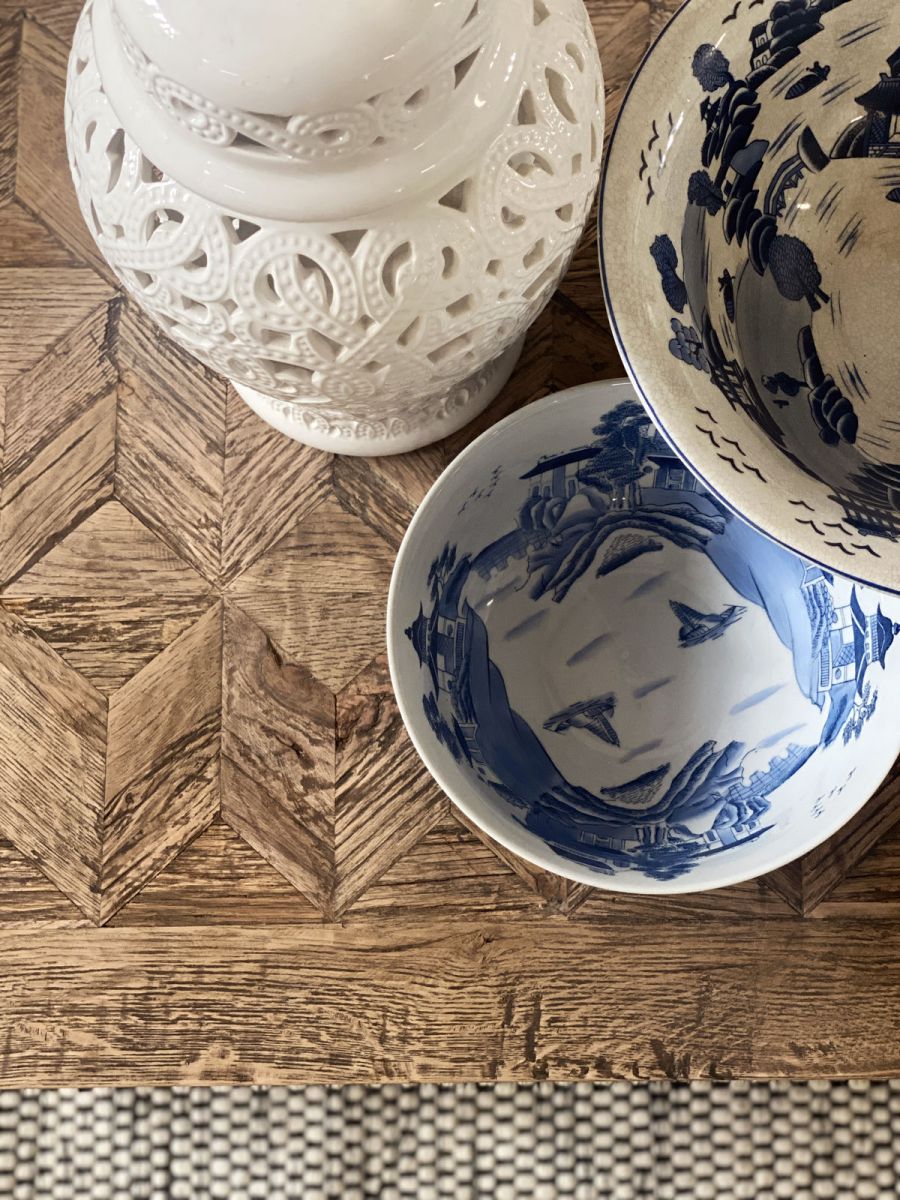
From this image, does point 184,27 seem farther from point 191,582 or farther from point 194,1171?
point 194,1171

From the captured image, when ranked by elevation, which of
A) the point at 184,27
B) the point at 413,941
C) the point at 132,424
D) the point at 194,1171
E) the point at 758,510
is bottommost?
the point at 194,1171

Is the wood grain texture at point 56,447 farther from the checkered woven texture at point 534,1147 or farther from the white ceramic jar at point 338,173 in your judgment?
the checkered woven texture at point 534,1147

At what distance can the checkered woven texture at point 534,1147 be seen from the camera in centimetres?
55

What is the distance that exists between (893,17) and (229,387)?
0.34 meters

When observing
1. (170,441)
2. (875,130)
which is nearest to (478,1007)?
(170,441)

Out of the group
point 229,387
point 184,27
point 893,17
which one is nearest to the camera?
point 184,27

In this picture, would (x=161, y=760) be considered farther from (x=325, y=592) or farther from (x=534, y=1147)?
(x=534, y=1147)

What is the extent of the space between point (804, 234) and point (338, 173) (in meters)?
0.25

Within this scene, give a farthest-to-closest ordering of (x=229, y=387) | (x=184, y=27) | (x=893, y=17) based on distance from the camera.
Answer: (x=229, y=387) < (x=893, y=17) < (x=184, y=27)

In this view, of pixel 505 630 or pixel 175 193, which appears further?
pixel 505 630

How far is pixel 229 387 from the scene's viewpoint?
23.2 inches

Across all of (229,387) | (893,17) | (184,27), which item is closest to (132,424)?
(229,387)

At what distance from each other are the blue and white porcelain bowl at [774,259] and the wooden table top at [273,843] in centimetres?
10

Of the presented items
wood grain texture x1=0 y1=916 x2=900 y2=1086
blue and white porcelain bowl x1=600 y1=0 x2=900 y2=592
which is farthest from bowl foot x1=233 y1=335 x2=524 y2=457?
wood grain texture x1=0 y1=916 x2=900 y2=1086
